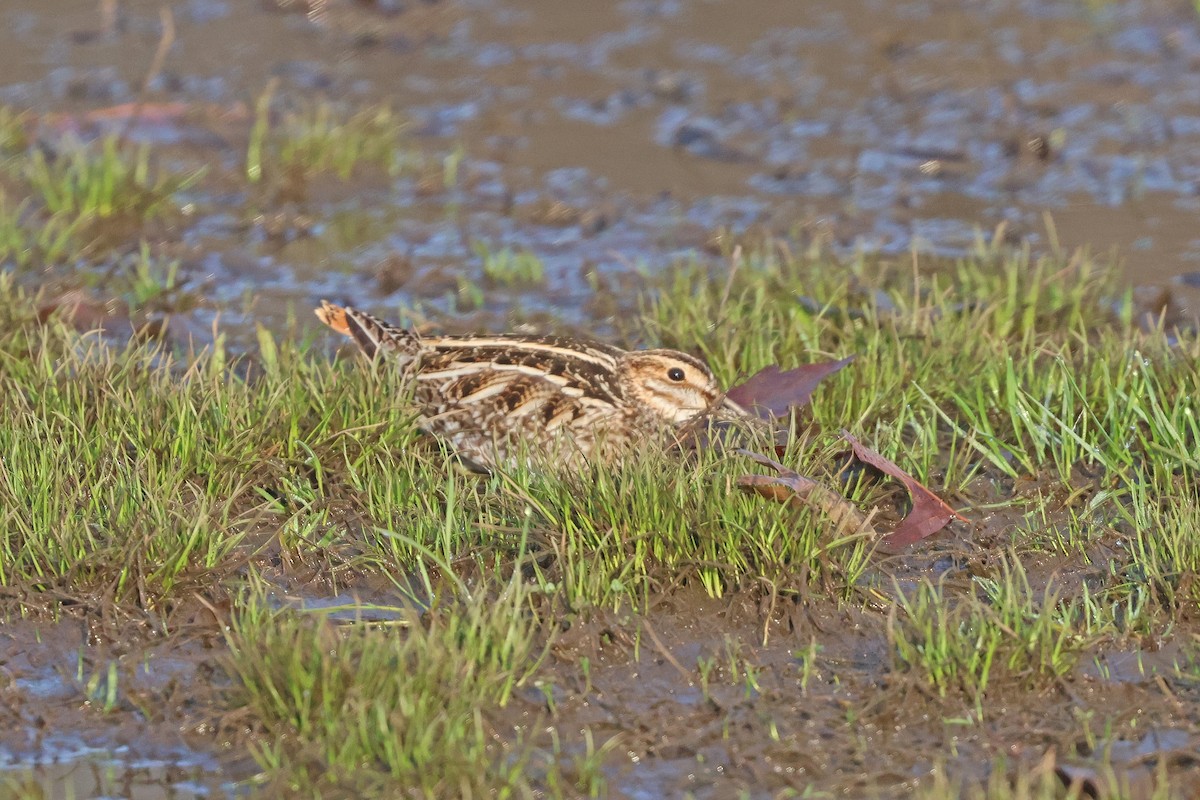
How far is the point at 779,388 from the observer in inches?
243

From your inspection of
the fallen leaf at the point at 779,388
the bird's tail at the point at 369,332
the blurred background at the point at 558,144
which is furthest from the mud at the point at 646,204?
the fallen leaf at the point at 779,388

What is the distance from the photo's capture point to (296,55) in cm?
1171

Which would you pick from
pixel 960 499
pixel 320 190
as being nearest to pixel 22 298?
pixel 320 190

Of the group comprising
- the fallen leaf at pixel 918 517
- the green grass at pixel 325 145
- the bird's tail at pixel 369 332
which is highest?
the green grass at pixel 325 145

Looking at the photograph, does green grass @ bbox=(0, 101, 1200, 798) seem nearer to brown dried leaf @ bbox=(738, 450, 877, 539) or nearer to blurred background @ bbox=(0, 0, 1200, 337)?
brown dried leaf @ bbox=(738, 450, 877, 539)

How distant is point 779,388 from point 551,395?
848 millimetres

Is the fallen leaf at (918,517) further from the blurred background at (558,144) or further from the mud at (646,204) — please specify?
the blurred background at (558,144)

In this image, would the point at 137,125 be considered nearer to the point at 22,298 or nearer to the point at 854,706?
the point at 22,298

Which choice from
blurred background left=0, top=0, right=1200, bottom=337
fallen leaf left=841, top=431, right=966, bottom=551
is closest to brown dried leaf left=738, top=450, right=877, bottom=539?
fallen leaf left=841, top=431, right=966, bottom=551

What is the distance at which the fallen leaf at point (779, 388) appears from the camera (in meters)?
6.08

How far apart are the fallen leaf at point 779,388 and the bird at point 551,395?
127 millimetres

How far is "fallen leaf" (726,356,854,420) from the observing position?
6.08 metres

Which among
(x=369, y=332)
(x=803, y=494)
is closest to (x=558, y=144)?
(x=369, y=332)

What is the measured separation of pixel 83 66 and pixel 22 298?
192 inches
